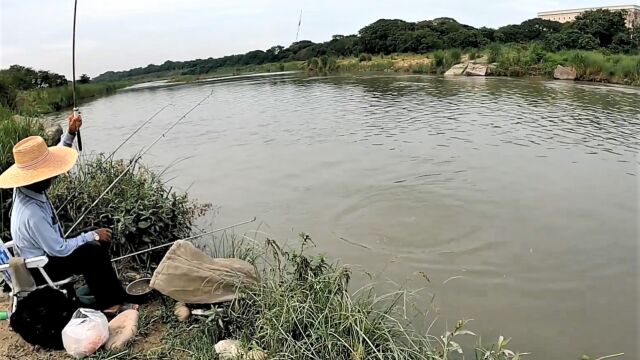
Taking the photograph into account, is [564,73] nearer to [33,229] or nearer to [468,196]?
[468,196]

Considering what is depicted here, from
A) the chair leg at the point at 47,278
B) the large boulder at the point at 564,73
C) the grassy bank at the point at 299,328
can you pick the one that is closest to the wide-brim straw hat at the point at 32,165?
the chair leg at the point at 47,278

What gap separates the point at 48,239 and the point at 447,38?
44072 millimetres

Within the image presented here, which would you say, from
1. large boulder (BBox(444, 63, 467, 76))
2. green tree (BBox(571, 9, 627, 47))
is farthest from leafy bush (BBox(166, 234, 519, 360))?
green tree (BBox(571, 9, 627, 47))

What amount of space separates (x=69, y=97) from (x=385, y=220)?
22792mm

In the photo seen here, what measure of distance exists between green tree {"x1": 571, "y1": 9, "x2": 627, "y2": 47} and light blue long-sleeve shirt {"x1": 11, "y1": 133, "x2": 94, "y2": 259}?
108 ft

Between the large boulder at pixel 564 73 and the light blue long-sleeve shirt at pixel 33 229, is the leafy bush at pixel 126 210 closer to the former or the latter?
the light blue long-sleeve shirt at pixel 33 229

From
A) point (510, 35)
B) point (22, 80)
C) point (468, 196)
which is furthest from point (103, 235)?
point (510, 35)

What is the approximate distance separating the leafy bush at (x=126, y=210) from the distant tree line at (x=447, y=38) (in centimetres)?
2266

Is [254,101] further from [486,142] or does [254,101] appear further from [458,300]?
[458,300]

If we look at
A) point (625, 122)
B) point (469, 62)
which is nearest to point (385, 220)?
point (625, 122)

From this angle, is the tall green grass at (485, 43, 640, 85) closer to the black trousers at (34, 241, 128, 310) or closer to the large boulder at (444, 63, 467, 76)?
the large boulder at (444, 63, 467, 76)

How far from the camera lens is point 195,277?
3.32 metres

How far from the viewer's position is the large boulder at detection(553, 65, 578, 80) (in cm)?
2106

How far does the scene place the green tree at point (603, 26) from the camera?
96.8 ft
